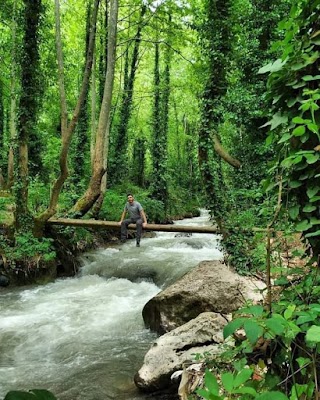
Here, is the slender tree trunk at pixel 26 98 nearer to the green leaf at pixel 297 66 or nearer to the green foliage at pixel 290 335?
the green foliage at pixel 290 335

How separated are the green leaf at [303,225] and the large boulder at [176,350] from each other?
2.40 metres

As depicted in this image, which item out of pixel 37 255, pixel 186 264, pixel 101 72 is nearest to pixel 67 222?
pixel 37 255

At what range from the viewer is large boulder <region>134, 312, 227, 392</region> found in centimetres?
408

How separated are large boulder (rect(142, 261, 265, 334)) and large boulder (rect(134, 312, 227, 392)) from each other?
0.96 m

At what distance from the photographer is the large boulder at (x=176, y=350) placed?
13.4 ft

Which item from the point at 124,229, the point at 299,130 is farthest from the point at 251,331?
the point at 124,229

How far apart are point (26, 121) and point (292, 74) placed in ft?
29.0

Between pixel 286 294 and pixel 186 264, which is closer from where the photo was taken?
pixel 286 294

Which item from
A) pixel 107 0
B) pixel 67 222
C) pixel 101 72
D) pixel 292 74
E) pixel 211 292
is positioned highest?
pixel 107 0

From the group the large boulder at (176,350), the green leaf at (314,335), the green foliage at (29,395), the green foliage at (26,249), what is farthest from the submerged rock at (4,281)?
the green foliage at (29,395)

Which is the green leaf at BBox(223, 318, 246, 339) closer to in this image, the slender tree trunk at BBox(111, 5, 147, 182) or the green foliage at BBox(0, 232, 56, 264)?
the green foliage at BBox(0, 232, 56, 264)

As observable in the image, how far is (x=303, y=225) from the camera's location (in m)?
1.92

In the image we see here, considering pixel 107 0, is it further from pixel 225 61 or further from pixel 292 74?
pixel 292 74

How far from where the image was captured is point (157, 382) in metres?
4.09
